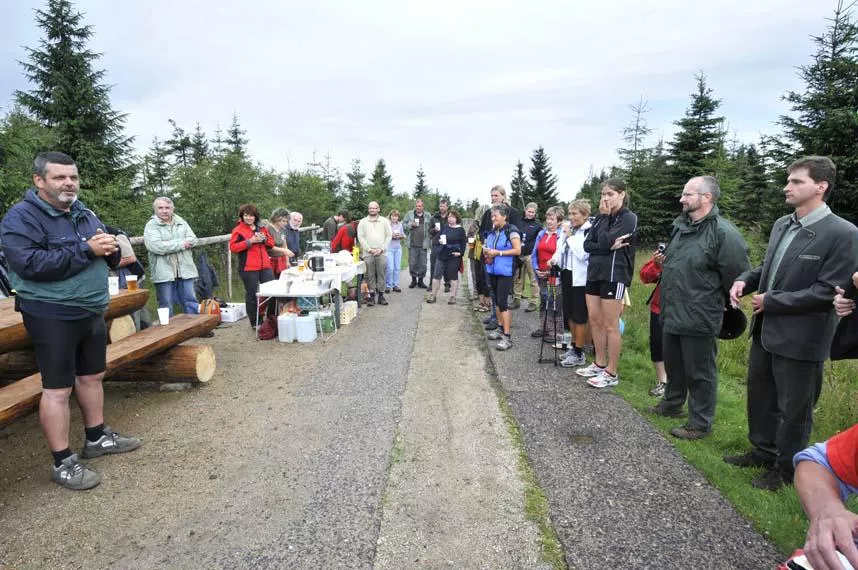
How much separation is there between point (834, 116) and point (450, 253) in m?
9.34

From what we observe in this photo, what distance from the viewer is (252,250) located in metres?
6.86

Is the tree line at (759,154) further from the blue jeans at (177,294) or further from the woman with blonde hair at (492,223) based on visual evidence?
the blue jeans at (177,294)

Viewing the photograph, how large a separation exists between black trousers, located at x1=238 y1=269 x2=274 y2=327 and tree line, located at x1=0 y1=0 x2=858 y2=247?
662 centimetres

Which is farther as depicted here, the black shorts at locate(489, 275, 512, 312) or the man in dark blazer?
the black shorts at locate(489, 275, 512, 312)

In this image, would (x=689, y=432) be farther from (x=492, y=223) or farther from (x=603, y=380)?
(x=492, y=223)

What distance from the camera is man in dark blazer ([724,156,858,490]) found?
8.67 ft

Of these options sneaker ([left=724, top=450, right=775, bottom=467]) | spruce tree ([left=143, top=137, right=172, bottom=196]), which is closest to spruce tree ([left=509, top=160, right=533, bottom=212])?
spruce tree ([left=143, top=137, right=172, bottom=196])

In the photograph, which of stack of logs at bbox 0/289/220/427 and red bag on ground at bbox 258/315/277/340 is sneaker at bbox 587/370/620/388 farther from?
red bag on ground at bbox 258/315/277/340

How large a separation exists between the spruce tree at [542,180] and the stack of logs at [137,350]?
131 ft

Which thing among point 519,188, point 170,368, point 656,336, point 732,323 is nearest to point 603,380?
point 656,336

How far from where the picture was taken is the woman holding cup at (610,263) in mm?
4395

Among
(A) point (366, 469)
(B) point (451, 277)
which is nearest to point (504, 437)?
(A) point (366, 469)

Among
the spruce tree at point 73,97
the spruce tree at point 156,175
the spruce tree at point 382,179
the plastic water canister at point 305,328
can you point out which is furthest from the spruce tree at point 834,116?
the spruce tree at point 382,179

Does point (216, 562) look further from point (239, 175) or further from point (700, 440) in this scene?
point (239, 175)
